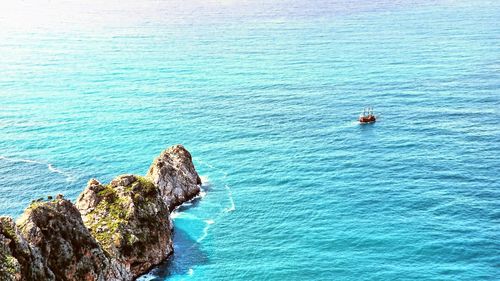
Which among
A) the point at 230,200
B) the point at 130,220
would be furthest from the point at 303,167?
the point at 130,220

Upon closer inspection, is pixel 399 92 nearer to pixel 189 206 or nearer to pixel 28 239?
pixel 189 206

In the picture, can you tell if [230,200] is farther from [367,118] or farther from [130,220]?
[367,118]

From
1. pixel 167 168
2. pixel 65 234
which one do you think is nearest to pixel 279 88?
pixel 167 168

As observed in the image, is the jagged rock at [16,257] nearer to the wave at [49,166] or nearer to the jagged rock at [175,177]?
the jagged rock at [175,177]

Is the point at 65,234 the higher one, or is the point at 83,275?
the point at 65,234

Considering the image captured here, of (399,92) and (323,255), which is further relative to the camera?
(399,92)

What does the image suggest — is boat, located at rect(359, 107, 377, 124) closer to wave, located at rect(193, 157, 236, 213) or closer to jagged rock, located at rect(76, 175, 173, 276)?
wave, located at rect(193, 157, 236, 213)

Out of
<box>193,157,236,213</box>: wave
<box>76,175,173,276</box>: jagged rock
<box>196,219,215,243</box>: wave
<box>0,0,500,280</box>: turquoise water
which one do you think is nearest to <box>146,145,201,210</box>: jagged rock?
<box>0,0,500,280</box>: turquoise water
